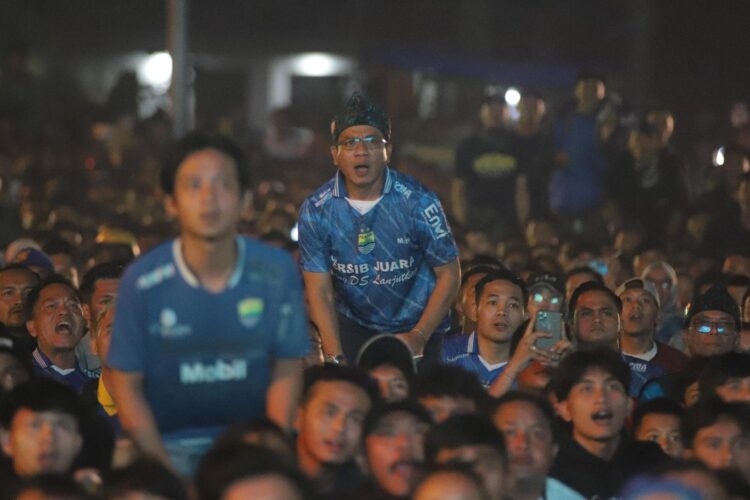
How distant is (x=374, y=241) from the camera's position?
9250 mm

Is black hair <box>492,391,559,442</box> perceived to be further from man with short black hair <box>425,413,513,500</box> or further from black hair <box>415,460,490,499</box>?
black hair <box>415,460,490,499</box>

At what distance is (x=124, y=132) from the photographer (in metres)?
24.8

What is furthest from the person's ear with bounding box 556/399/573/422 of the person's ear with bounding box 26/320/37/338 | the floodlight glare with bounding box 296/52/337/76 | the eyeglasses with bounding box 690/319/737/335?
the floodlight glare with bounding box 296/52/337/76

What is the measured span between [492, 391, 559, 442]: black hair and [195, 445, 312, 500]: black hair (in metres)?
1.85

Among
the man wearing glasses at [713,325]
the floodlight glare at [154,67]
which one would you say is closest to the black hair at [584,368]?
the man wearing glasses at [713,325]

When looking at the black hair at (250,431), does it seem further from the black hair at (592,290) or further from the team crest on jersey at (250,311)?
the black hair at (592,290)

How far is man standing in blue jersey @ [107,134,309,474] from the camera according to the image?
255 inches

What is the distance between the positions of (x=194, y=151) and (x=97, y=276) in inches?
193

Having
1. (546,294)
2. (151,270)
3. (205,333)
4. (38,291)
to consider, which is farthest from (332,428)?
(546,294)

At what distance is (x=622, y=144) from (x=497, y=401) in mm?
10069

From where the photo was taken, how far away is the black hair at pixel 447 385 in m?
7.93

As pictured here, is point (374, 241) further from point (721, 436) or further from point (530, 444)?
point (721, 436)

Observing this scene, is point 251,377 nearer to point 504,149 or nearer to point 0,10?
point 504,149

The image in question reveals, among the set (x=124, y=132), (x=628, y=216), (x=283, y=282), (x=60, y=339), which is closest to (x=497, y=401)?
(x=283, y=282)
